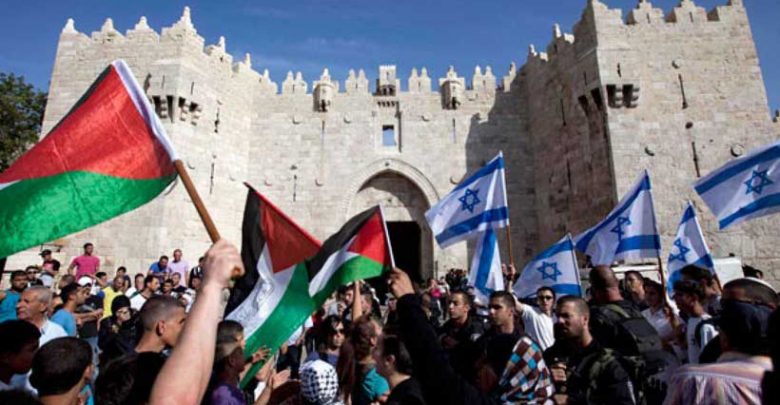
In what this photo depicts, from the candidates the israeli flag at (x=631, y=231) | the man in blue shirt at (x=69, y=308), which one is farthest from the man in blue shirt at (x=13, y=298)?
the israeli flag at (x=631, y=231)

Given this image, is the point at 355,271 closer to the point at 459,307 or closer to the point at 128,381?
the point at 459,307

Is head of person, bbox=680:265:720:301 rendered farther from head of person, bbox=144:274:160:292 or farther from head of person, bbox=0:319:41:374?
head of person, bbox=144:274:160:292

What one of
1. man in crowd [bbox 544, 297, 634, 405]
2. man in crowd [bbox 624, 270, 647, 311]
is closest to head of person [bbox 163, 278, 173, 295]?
man in crowd [bbox 544, 297, 634, 405]

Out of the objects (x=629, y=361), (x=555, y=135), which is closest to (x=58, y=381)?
(x=629, y=361)

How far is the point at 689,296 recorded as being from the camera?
353 centimetres

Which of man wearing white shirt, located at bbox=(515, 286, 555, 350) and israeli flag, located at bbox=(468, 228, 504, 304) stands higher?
israeli flag, located at bbox=(468, 228, 504, 304)

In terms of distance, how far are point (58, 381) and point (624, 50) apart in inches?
556

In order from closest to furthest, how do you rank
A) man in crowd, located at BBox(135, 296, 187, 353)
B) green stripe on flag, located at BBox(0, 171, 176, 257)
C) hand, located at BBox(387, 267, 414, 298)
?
green stripe on flag, located at BBox(0, 171, 176, 257) → hand, located at BBox(387, 267, 414, 298) → man in crowd, located at BBox(135, 296, 187, 353)

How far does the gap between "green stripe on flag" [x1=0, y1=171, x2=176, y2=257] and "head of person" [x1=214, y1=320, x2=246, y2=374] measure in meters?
0.88

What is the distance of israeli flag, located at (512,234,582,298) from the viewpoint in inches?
216

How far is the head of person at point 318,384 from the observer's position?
109 inches

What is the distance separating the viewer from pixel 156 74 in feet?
43.2

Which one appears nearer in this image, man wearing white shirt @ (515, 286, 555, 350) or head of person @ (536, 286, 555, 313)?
man wearing white shirt @ (515, 286, 555, 350)

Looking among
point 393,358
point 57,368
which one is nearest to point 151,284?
point 57,368
